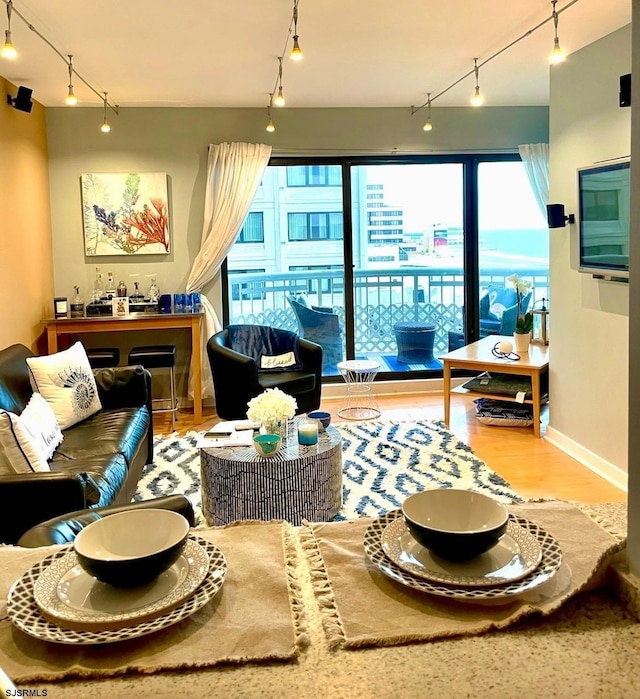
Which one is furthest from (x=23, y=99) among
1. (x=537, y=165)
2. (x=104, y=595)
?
(x=104, y=595)

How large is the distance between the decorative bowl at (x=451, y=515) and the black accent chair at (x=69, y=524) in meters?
0.90

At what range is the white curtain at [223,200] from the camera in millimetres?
6008

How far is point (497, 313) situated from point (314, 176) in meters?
2.17

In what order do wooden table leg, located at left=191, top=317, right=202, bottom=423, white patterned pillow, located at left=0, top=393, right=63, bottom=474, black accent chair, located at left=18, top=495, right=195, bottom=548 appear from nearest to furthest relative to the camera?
black accent chair, located at left=18, top=495, right=195, bottom=548
white patterned pillow, located at left=0, top=393, right=63, bottom=474
wooden table leg, located at left=191, top=317, right=202, bottom=423

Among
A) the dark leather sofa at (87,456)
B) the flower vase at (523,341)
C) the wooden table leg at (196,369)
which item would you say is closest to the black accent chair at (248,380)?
the wooden table leg at (196,369)

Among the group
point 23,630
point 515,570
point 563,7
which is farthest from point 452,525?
point 563,7

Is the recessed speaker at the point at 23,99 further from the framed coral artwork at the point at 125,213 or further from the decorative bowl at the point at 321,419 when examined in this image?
the decorative bowl at the point at 321,419

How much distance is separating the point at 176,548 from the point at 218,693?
9.1 inches

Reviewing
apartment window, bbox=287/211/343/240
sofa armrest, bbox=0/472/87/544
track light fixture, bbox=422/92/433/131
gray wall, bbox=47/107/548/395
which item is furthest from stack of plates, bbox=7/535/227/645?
apartment window, bbox=287/211/343/240

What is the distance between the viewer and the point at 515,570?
1.07 meters

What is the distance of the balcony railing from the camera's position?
256 inches

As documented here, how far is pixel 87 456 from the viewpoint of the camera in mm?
3393

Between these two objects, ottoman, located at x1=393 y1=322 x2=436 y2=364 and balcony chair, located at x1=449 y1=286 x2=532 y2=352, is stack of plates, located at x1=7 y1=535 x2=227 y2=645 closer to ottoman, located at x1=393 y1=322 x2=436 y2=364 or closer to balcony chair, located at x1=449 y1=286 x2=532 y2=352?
ottoman, located at x1=393 y1=322 x2=436 y2=364

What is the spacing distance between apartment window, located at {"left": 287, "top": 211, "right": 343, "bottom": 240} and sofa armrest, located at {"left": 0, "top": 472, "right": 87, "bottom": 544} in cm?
426
